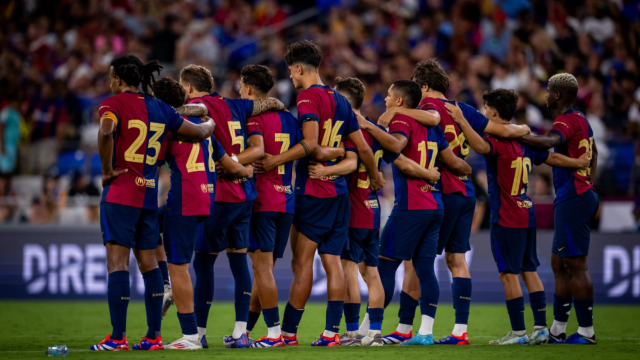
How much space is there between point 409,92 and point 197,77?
214 centimetres

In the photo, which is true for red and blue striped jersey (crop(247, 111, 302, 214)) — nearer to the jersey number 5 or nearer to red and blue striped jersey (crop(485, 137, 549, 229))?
the jersey number 5

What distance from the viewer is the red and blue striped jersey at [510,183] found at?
784 cm

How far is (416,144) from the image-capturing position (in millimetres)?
7633

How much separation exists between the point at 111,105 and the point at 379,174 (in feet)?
8.85

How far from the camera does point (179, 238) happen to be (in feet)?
22.6

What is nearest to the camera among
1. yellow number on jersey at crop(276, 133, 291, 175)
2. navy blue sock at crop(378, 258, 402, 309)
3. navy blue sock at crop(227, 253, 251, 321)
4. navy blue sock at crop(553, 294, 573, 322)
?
navy blue sock at crop(227, 253, 251, 321)

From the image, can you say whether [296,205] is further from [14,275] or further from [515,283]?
A: [14,275]

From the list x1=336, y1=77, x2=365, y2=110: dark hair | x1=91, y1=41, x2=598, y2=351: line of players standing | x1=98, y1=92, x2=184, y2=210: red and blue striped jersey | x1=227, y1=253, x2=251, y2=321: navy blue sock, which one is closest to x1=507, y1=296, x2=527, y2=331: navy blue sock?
x1=91, y1=41, x2=598, y2=351: line of players standing

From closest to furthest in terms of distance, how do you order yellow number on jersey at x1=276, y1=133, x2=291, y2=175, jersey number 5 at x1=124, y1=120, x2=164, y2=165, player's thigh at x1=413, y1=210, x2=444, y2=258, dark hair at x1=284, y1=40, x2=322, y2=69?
1. jersey number 5 at x1=124, y1=120, x2=164, y2=165
2. dark hair at x1=284, y1=40, x2=322, y2=69
3. yellow number on jersey at x1=276, y1=133, x2=291, y2=175
4. player's thigh at x1=413, y1=210, x2=444, y2=258

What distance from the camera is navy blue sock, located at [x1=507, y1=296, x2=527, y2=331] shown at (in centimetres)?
776

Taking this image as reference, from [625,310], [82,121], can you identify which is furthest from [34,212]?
[625,310]

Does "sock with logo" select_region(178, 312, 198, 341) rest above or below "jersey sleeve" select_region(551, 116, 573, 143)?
below

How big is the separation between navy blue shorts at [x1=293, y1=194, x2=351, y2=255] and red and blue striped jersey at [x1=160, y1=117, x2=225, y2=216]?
0.90 metres

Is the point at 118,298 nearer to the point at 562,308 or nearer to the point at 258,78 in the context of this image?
Result: the point at 258,78
